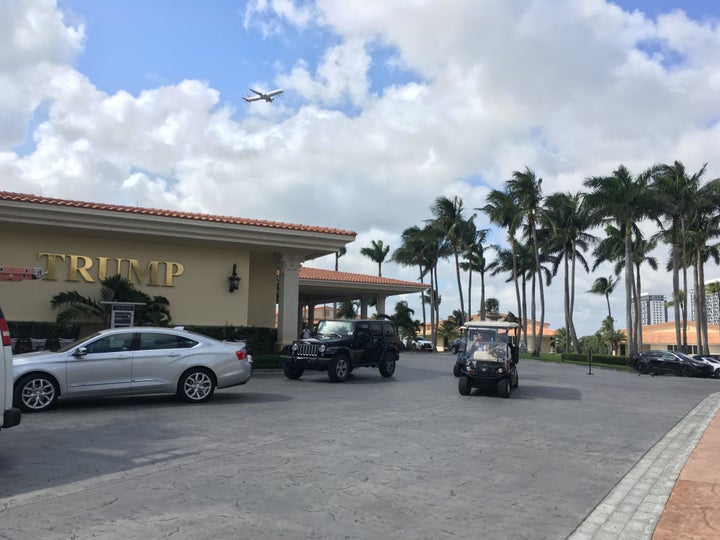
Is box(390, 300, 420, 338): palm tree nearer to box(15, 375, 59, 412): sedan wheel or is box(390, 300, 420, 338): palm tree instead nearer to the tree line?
the tree line

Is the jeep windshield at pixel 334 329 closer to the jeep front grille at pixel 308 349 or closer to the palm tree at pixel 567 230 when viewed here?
the jeep front grille at pixel 308 349

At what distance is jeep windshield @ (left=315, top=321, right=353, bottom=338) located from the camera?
17844 mm

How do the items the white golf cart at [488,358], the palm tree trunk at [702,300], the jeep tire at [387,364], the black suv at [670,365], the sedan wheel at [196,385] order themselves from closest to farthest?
the sedan wheel at [196,385], the white golf cart at [488,358], the jeep tire at [387,364], the black suv at [670,365], the palm tree trunk at [702,300]

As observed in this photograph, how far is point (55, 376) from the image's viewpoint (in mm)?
10617

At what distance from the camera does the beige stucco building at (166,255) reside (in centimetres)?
1748

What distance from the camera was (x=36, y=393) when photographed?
10453mm

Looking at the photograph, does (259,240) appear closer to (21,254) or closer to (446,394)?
(21,254)

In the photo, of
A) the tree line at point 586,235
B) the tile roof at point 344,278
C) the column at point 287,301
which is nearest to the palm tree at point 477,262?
the tree line at point 586,235

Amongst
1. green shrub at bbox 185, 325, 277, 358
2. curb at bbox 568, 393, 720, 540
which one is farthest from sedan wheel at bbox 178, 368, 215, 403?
curb at bbox 568, 393, 720, 540

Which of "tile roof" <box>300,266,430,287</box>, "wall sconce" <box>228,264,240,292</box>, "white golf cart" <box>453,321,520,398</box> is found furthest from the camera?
"tile roof" <box>300,266,430,287</box>

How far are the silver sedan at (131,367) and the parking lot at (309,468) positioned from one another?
0.40m

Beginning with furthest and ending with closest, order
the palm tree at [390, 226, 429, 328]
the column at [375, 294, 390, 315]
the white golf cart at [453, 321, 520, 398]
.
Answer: the palm tree at [390, 226, 429, 328] < the column at [375, 294, 390, 315] < the white golf cart at [453, 321, 520, 398]

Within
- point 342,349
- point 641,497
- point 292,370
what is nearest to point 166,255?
point 292,370

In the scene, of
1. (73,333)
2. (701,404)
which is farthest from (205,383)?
(701,404)
